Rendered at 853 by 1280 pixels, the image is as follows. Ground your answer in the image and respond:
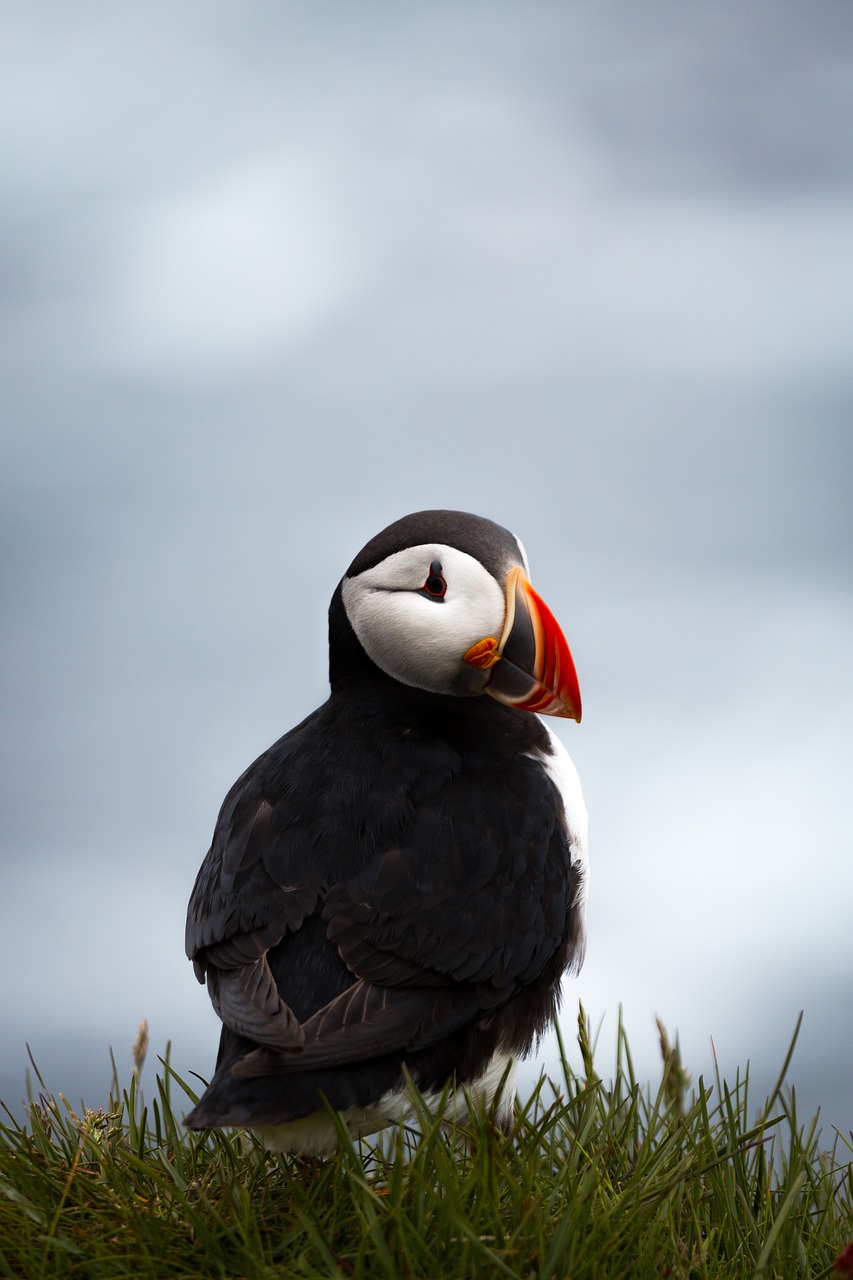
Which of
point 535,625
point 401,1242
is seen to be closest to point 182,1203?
point 401,1242

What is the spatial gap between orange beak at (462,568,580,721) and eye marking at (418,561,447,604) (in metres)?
0.19

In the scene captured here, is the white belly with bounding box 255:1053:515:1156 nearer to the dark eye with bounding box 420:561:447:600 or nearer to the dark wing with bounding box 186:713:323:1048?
the dark wing with bounding box 186:713:323:1048

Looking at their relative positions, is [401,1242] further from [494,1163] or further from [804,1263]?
[804,1263]

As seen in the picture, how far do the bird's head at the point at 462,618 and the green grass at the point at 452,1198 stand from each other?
1026mm

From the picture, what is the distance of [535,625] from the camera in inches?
159

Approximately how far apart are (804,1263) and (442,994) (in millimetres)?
1121

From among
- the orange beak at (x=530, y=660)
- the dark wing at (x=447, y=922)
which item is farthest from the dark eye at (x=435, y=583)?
the dark wing at (x=447, y=922)

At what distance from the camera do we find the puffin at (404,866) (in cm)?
347

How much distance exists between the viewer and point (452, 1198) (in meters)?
3.04

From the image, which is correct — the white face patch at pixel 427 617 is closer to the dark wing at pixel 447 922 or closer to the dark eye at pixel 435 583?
the dark eye at pixel 435 583

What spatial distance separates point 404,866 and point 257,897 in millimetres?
406

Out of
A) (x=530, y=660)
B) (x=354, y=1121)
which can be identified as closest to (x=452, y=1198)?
(x=354, y=1121)

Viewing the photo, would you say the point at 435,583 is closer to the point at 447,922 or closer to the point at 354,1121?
the point at 447,922

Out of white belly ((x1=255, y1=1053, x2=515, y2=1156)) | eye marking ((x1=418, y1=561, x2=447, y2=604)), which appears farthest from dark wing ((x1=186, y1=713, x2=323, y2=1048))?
eye marking ((x1=418, y1=561, x2=447, y2=604))
